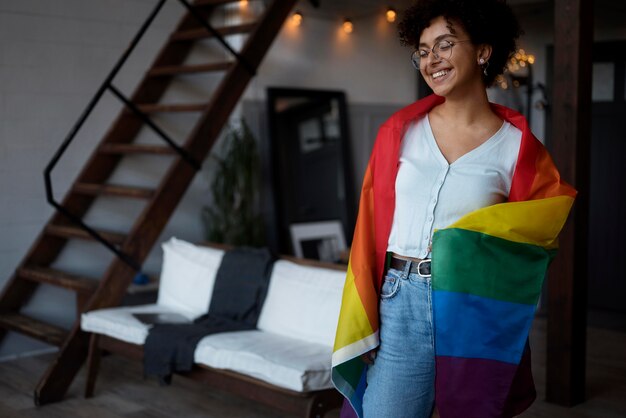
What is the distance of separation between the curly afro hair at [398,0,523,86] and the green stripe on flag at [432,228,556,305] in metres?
0.47

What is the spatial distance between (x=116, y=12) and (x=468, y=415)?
14.4 feet

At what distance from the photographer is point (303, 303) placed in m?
3.86

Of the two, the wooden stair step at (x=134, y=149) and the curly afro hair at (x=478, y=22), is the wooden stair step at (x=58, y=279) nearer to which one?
the wooden stair step at (x=134, y=149)

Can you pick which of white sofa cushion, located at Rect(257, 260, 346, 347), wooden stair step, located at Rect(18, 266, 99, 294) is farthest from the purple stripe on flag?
wooden stair step, located at Rect(18, 266, 99, 294)

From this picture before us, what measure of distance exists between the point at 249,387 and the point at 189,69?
2.51 m

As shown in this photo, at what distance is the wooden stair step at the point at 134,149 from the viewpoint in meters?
4.84

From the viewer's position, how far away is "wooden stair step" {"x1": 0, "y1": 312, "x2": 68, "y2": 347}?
15.0 ft

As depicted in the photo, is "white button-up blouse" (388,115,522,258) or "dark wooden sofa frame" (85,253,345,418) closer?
"white button-up blouse" (388,115,522,258)

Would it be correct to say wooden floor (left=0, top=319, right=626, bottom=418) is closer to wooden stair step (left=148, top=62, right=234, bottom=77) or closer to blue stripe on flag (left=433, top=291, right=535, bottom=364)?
wooden stair step (left=148, top=62, right=234, bottom=77)

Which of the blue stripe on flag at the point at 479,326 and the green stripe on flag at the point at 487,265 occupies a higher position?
the green stripe on flag at the point at 487,265

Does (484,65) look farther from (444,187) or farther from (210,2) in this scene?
(210,2)

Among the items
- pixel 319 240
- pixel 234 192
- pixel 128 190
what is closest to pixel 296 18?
pixel 234 192

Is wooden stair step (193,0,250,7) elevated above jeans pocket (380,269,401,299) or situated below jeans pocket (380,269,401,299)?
above

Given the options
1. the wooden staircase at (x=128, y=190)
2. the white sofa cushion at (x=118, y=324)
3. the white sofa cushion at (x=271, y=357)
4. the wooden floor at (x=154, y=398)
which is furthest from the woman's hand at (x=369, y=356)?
the wooden staircase at (x=128, y=190)
